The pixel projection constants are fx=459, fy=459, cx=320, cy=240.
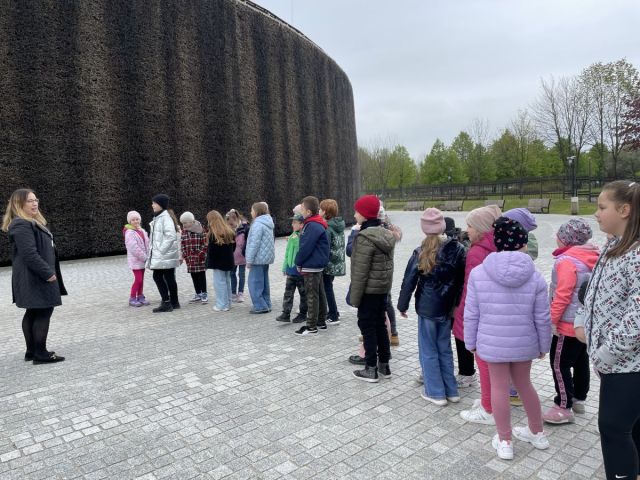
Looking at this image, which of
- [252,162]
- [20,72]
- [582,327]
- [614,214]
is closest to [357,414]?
[582,327]

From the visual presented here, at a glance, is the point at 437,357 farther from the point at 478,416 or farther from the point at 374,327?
the point at 374,327

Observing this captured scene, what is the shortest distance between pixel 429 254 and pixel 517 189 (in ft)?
151

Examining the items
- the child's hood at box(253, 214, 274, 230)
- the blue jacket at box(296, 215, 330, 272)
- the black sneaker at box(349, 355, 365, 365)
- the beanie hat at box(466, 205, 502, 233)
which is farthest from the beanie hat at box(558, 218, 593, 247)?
the child's hood at box(253, 214, 274, 230)

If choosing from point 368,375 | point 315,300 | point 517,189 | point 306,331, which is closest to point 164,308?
point 306,331

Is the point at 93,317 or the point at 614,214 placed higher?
the point at 614,214

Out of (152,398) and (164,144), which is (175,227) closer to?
(152,398)

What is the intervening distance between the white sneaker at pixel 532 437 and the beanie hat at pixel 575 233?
1486 millimetres

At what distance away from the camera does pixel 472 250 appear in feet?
13.2

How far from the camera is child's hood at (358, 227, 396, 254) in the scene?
446 centimetres

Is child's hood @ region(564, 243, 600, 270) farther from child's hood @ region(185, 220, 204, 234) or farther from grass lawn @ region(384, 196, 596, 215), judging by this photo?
grass lawn @ region(384, 196, 596, 215)

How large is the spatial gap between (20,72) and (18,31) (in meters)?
1.14

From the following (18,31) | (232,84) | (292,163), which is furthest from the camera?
(292,163)

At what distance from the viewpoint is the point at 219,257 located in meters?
7.88

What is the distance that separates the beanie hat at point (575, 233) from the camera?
3599 millimetres
